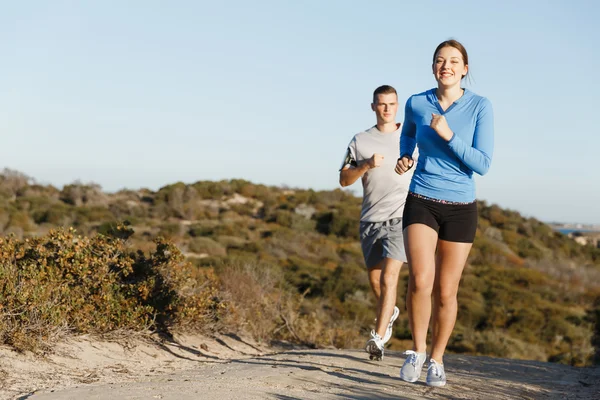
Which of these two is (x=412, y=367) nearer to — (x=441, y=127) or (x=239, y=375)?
(x=239, y=375)

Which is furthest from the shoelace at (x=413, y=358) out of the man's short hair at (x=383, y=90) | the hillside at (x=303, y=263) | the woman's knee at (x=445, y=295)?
the hillside at (x=303, y=263)

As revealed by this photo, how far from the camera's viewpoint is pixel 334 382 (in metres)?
5.54

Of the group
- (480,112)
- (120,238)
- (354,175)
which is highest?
(480,112)

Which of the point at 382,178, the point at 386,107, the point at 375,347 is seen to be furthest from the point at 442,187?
the point at 375,347

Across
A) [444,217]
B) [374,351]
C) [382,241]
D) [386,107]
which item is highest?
[386,107]

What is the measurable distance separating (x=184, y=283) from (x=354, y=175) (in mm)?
2514

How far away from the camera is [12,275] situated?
605 cm

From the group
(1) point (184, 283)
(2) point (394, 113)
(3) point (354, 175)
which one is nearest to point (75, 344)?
(1) point (184, 283)

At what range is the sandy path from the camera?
4.87 m

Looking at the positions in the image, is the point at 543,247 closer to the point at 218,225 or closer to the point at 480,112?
the point at 218,225

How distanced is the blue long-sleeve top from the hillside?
11.4ft

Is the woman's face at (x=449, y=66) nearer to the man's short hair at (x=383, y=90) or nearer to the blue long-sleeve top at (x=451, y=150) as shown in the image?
the blue long-sleeve top at (x=451, y=150)

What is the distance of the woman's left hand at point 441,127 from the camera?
15.7 ft

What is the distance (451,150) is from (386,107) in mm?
1896
